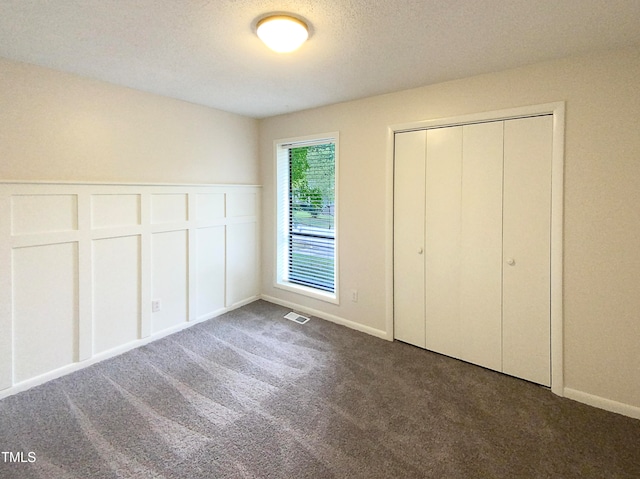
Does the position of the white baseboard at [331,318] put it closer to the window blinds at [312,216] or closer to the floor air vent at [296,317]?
the floor air vent at [296,317]

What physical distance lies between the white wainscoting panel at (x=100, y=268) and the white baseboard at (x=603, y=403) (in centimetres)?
334

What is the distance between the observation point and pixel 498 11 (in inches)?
67.4

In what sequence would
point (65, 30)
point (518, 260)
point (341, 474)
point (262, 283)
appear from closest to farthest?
1. point (341, 474)
2. point (65, 30)
3. point (518, 260)
4. point (262, 283)

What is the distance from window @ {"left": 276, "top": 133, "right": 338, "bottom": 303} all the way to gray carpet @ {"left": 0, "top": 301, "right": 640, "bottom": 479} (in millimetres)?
1181

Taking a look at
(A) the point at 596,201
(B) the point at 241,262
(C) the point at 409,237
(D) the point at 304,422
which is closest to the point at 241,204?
(B) the point at 241,262

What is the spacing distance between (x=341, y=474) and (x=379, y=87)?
287 cm

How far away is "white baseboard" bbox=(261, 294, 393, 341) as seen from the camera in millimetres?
3293

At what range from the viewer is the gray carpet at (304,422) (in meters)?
1.71

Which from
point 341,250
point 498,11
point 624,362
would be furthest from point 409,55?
point 624,362

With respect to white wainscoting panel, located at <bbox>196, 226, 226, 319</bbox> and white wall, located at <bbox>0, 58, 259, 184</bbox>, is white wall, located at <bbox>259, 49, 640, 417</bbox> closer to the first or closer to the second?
white wall, located at <bbox>0, 58, 259, 184</bbox>

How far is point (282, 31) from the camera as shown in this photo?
71.1 inches

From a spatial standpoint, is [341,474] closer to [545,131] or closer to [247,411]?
[247,411]

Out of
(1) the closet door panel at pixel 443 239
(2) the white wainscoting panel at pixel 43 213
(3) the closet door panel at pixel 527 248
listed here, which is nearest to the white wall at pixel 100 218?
(2) the white wainscoting panel at pixel 43 213

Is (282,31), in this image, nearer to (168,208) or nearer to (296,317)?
(168,208)
